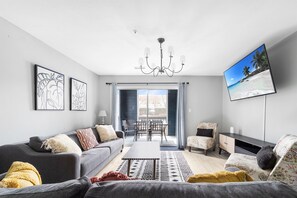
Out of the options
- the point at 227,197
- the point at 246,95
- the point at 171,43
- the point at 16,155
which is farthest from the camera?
the point at 246,95

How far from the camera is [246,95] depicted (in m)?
3.32

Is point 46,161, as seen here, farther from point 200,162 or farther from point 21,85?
point 200,162

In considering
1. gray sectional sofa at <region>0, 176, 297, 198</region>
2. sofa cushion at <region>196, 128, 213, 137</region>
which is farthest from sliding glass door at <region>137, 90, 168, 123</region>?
gray sectional sofa at <region>0, 176, 297, 198</region>

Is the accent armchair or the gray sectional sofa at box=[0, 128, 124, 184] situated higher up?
the gray sectional sofa at box=[0, 128, 124, 184]

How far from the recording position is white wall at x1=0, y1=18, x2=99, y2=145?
6.88 ft

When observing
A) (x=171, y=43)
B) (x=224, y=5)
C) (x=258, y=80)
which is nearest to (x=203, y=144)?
(x=258, y=80)

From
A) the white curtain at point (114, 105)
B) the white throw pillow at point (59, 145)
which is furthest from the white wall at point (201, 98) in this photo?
the white throw pillow at point (59, 145)

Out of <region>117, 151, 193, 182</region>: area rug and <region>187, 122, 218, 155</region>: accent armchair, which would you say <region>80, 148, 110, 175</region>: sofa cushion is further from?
<region>187, 122, 218, 155</region>: accent armchair

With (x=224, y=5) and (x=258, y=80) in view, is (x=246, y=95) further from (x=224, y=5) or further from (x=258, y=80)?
(x=224, y=5)

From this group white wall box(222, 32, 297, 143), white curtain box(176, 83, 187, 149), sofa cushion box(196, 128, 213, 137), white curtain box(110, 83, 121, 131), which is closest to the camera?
white wall box(222, 32, 297, 143)

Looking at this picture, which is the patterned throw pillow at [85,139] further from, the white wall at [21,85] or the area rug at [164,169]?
the area rug at [164,169]

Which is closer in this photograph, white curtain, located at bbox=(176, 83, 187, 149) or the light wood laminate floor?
the light wood laminate floor

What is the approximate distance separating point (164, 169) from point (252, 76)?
2.37 metres

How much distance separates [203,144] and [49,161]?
3514mm
